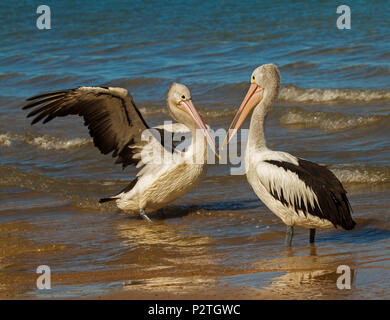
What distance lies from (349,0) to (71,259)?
18.9 metres

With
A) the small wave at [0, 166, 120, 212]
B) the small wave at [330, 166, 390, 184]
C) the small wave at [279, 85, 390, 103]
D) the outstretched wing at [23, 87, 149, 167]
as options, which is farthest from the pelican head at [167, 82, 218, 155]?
the small wave at [279, 85, 390, 103]

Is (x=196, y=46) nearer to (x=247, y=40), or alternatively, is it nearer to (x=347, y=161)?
A: (x=247, y=40)

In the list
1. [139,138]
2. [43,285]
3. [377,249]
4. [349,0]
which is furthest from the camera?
[349,0]

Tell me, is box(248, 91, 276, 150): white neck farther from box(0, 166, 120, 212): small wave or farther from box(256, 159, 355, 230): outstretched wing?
box(0, 166, 120, 212): small wave

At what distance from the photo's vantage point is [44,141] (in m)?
10.9

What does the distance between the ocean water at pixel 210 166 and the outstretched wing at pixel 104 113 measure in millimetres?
729

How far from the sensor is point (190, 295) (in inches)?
178

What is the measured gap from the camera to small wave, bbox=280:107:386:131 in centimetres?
1018

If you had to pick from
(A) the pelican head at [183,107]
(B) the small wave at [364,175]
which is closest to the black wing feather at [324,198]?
(A) the pelican head at [183,107]

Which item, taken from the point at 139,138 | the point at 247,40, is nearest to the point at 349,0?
the point at 247,40

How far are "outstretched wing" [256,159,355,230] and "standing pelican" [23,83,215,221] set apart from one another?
1376 millimetres

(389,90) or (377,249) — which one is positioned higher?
(389,90)

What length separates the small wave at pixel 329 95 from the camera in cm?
1193

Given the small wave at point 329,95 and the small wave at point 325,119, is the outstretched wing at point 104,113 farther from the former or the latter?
the small wave at point 329,95
